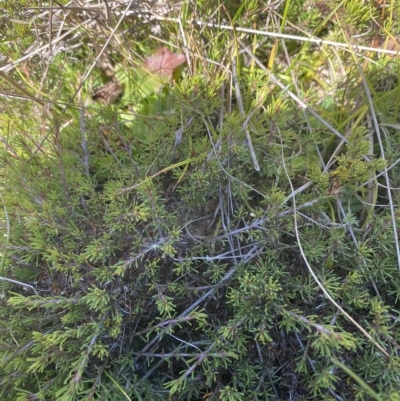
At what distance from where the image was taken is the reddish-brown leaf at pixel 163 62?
4.60 ft

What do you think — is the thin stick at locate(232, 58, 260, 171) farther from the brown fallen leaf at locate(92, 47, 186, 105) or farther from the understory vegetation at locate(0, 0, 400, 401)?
the brown fallen leaf at locate(92, 47, 186, 105)

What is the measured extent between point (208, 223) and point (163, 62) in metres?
0.63

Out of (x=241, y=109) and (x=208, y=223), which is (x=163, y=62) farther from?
(x=208, y=223)

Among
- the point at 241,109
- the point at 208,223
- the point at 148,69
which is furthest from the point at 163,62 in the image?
the point at 208,223

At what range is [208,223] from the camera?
1.16m

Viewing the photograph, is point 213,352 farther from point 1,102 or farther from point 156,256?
point 1,102

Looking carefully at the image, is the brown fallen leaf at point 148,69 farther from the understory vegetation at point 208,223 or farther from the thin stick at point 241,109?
the thin stick at point 241,109

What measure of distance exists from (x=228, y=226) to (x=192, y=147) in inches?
9.5

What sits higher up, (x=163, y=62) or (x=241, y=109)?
(x=163, y=62)

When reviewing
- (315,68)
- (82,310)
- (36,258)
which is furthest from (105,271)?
(315,68)

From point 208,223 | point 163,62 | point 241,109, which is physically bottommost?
point 208,223

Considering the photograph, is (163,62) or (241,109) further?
(163,62)

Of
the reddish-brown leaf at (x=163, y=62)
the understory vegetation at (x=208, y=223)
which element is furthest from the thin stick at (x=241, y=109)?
the reddish-brown leaf at (x=163, y=62)

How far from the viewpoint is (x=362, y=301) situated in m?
0.96
